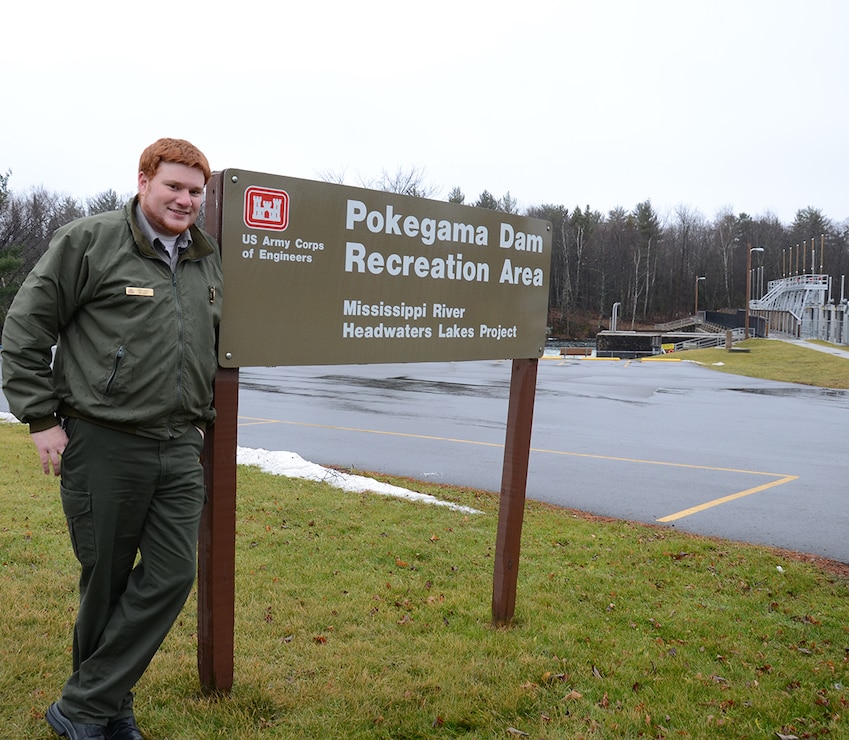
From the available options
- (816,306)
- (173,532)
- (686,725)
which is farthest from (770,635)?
(816,306)

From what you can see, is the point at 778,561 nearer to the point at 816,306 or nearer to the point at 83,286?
the point at 83,286

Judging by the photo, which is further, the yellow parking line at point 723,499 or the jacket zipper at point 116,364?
the yellow parking line at point 723,499

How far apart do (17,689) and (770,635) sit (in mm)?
3561

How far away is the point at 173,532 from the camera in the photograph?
2674 mm

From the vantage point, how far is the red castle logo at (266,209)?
2.95 meters

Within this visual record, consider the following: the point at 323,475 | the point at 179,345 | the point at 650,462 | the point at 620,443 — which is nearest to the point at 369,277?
the point at 179,345

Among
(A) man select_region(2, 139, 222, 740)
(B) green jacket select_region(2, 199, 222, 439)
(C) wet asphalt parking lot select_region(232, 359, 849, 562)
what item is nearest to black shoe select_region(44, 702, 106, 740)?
(A) man select_region(2, 139, 222, 740)

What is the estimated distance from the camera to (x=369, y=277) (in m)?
3.46

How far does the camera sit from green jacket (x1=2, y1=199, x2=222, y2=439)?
241 centimetres

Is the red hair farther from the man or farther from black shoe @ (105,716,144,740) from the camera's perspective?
black shoe @ (105,716,144,740)

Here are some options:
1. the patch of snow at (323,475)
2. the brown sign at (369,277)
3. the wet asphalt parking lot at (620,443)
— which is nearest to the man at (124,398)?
the brown sign at (369,277)

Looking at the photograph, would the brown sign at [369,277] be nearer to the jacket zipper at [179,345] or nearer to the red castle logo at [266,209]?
the red castle logo at [266,209]

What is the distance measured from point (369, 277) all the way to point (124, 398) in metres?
1.31

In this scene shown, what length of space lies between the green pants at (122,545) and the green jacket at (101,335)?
10cm
